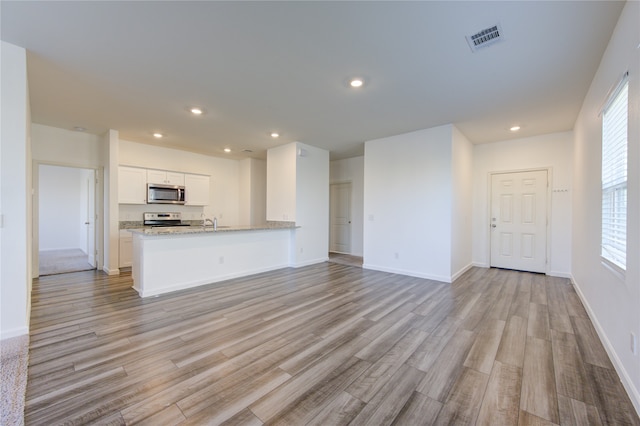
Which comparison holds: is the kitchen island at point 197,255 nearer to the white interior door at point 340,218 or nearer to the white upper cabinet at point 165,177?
the white upper cabinet at point 165,177

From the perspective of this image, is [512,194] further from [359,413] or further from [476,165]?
[359,413]

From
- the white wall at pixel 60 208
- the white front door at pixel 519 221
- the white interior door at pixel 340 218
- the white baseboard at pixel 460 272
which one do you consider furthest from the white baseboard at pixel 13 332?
the white front door at pixel 519 221

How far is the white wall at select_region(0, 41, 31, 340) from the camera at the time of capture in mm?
A: 2408

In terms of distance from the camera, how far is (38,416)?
5.04ft

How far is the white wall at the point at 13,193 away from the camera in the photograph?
7.90 feet

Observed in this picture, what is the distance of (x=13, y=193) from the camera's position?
2455 mm

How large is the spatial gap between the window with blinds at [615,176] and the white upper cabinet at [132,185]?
23.2 ft

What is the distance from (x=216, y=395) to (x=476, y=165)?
6171 millimetres

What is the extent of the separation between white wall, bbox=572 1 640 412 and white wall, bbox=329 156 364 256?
4.28 metres

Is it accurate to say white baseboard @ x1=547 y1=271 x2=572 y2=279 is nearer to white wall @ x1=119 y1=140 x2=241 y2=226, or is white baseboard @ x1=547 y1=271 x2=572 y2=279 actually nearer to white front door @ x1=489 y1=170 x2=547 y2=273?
white front door @ x1=489 y1=170 x2=547 y2=273

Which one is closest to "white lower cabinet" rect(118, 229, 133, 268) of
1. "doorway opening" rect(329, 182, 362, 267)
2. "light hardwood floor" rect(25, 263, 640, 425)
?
"light hardwood floor" rect(25, 263, 640, 425)

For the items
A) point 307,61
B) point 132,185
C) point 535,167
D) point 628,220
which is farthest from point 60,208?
point 535,167

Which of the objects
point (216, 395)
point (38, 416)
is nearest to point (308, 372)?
point (216, 395)

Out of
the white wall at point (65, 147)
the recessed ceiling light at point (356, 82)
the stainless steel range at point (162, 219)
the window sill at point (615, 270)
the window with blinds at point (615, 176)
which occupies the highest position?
the recessed ceiling light at point (356, 82)
